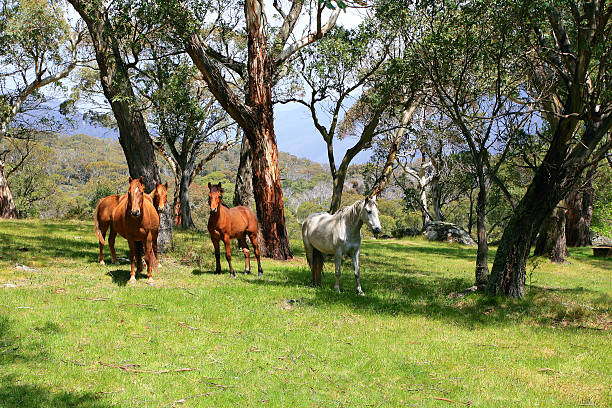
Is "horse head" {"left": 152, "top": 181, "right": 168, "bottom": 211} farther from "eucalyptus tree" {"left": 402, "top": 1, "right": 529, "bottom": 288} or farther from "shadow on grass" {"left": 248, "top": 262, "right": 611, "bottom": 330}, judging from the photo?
"eucalyptus tree" {"left": 402, "top": 1, "right": 529, "bottom": 288}

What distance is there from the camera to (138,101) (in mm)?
14547

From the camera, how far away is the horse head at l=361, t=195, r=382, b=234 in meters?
10.3

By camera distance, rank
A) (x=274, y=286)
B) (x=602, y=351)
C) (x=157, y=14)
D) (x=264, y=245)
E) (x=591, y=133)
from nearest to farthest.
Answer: (x=602, y=351)
(x=591, y=133)
(x=274, y=286)
(x=157, y=14)
(x=264, y=245)

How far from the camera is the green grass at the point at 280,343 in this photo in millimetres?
5609

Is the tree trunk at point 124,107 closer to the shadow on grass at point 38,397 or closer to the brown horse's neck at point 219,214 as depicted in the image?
the brown horse's neck at point 219,214

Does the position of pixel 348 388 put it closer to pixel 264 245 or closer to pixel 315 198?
pixel 264 245

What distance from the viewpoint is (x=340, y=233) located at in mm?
11172

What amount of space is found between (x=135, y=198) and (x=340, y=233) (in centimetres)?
484

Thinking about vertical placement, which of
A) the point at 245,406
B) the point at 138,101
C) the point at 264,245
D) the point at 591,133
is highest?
the point at 138,101

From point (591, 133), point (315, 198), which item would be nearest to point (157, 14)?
point (591, 133)

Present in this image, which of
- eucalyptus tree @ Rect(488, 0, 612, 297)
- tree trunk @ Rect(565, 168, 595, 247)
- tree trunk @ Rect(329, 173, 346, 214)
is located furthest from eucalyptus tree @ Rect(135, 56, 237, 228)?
tree trunk @ Rect(565, 168, 595, 247)

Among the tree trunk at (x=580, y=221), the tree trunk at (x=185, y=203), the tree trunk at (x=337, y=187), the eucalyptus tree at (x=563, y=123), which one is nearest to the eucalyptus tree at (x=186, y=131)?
the tree trunk at (x=185, y=203)

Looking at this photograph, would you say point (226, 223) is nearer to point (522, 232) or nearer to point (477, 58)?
point (522, 232)

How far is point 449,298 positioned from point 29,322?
9291 mm
